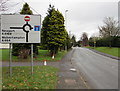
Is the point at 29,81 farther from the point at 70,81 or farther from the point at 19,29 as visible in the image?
the point at 19,29

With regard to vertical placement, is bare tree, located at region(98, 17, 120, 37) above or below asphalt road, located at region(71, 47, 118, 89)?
above

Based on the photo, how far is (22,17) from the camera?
879cm

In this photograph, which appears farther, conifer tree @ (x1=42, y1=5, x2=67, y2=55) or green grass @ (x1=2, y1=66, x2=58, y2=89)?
conifer tree @ (x1=42, y1=5, x2=67, y2=55)

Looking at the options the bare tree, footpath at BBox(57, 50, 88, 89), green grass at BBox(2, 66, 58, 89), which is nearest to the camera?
green grass at BBox(2, 66, 58, 89)

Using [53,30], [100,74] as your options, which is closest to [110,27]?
[53,30]

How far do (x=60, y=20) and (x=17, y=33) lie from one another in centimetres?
1423

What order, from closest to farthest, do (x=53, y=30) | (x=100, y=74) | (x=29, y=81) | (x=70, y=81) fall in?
(x=29, y=81), (x=70, y=81), (x=100, y=74), (x=53, y=30)

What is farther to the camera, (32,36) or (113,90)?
(32,36)

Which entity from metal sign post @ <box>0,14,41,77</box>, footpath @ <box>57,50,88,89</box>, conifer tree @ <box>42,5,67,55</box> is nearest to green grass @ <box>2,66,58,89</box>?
footpath @ <box>57,50,88,89</box>

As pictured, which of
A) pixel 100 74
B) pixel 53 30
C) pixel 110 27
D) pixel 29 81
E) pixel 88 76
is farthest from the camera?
pixel 110 27

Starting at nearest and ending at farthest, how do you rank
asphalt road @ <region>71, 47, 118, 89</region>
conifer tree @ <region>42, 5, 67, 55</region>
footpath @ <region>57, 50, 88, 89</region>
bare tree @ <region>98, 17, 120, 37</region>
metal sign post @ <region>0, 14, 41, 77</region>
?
footpath @ <region>57, 50, 88, 89</region> → asphalt road @ <region>71, 47, 118, 89</region> → metal sign post @ <region>0, 14, 41, 77</region> → conifer tree @ <region>42, 5, 67, 55</region> → bare tree @ <region>98, 17, 120, 37</region>

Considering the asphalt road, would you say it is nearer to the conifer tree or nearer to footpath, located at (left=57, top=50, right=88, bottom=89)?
footpath, located at (left=57, top=50, right=88, bottom=89)

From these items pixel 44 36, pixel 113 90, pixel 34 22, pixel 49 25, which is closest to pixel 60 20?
pixel 49 25

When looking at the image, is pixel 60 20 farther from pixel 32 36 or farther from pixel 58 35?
pixel 32 36
